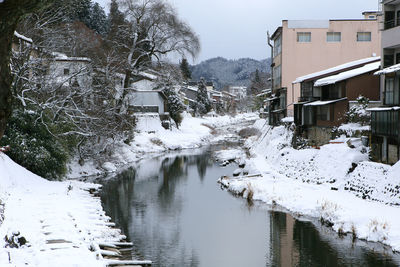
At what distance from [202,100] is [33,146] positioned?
58388mm

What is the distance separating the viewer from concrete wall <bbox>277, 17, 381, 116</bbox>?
36438 millimetres

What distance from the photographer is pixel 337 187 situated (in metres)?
18.8

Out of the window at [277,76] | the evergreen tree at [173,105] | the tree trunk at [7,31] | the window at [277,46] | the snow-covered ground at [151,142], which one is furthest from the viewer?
the evergreen tree at [173,105]

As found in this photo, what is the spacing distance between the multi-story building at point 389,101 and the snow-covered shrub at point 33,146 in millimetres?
15174

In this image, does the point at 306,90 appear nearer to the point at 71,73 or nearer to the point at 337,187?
the point at 337,187

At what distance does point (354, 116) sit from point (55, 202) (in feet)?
55.1

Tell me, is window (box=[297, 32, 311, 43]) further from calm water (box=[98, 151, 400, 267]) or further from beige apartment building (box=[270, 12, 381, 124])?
calm water (box=[98, 151, 400, 267])

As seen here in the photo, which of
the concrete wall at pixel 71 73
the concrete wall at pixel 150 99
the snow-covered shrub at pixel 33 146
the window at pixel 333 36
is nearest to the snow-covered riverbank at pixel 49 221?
the snow-covered shrub at pixel 33 146

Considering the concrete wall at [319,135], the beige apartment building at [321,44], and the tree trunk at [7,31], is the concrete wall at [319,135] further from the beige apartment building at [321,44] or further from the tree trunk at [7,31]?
the tree trunk at [7,31]

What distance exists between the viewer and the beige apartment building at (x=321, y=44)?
119 ft

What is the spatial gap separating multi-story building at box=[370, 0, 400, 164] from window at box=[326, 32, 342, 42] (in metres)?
15.0

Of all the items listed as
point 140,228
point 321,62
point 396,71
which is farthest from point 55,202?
point 321,62

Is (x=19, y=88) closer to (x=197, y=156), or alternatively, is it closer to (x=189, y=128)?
(x=197, y=156)

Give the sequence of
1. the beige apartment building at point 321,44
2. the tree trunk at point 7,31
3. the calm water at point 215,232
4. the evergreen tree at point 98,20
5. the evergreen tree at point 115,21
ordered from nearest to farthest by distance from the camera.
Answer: the tree trunk at point 7,31 < the calm water at point 215,232 < the evergreen tree at point 115,21 < the beige apartment building at point 321,44 < the evergreen tree at point 98,20
